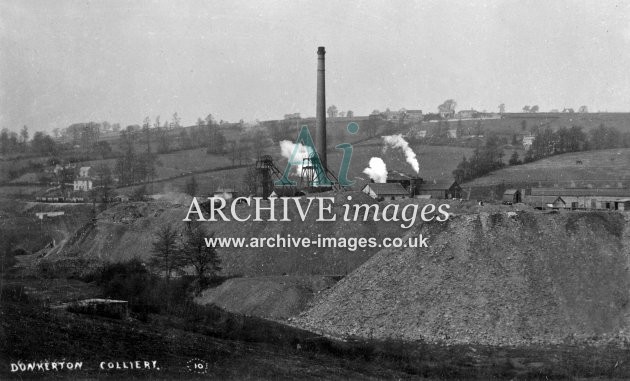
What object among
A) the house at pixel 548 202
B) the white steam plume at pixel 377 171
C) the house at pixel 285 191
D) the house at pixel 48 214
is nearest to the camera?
the house at pixel 548 202

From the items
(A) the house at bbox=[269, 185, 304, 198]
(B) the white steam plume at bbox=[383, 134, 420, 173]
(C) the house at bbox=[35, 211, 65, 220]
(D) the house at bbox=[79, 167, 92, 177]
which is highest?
(B) the white steam plume at bbox=[383, 134, 420, 173]

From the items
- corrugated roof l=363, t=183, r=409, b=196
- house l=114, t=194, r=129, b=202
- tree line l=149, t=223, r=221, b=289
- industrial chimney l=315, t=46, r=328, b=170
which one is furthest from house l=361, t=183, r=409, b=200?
house l=114, t=194, r=129, b=202

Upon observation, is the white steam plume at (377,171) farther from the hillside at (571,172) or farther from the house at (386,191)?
the hillside at (571,172)

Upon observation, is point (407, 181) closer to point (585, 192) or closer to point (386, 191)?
point (386, 191)

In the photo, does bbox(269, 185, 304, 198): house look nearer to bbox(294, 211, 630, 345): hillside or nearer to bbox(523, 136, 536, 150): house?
bbox(294, 211, 630, 345): hillside

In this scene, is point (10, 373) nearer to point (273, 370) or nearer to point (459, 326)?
point (273, 370)

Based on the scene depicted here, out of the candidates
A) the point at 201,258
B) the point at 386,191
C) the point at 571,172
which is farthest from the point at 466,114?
the point at 201,258

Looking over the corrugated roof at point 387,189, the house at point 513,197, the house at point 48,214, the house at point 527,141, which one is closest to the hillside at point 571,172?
the house at point 513,197
